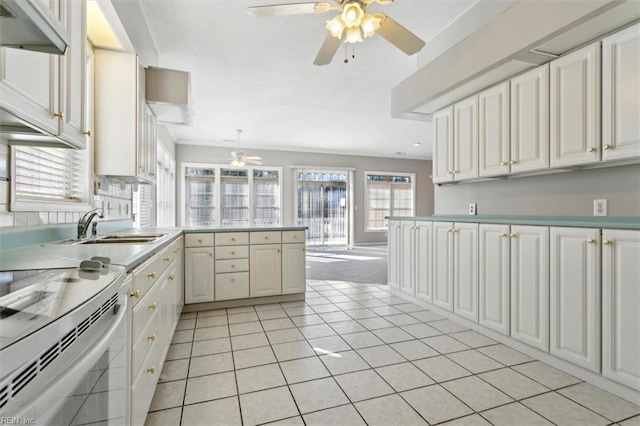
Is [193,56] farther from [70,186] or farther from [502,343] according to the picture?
[502,343]

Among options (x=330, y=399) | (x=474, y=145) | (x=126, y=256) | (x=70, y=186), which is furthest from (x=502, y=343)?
(x=70, y=186)

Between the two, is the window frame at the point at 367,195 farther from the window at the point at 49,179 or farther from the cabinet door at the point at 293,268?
the window at the point at 49,179

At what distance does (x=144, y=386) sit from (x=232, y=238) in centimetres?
194

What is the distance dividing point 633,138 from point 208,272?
3.45m

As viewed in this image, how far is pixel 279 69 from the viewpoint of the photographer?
12.0 feet

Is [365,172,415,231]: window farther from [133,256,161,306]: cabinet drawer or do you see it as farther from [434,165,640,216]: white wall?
[133,256,161,306]: cabinet drawer

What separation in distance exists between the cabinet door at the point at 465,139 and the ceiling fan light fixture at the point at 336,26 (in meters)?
1.50

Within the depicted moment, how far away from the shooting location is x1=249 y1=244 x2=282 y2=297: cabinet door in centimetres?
333

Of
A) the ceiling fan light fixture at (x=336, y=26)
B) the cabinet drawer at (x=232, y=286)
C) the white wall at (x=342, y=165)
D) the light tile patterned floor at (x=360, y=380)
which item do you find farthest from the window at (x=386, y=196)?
the ceiling fan light fixture at (x=336, y=26)

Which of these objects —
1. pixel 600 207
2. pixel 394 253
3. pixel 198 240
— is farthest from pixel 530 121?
pixel 198 240

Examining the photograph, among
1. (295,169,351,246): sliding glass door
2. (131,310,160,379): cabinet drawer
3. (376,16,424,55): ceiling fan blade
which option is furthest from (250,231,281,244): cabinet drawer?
(295,169,351,246): sliding glass door

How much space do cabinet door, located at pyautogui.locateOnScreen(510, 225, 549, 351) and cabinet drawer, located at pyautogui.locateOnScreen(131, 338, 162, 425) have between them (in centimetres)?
235

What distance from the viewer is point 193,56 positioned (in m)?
3.37

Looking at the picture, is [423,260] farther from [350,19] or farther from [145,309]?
[145,309]
